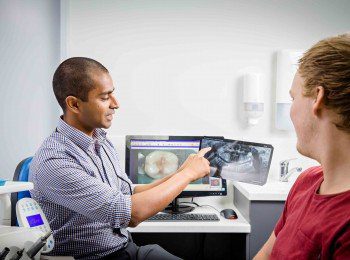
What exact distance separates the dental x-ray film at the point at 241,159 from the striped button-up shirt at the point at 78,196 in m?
0.56

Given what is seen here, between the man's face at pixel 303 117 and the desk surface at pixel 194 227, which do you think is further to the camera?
the desk surface at pixel 194 227

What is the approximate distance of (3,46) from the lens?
89.4 inches

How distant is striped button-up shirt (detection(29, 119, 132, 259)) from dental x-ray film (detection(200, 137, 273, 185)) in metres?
0.56

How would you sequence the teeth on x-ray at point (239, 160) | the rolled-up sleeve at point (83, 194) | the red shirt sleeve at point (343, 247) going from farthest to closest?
the teeth on x-ray at point (239, 160), the rolled-up sleeve at point (83, 194), the red shirt sleeve at point (343, 247)

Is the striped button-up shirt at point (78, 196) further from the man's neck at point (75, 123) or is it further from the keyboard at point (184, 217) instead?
the keyboard at point (184, 217)

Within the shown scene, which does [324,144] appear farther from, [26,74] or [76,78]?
[26,74]

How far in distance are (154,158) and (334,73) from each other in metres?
1.50

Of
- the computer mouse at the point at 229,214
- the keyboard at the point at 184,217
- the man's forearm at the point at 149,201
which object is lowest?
the keyboard at the point at 184,217

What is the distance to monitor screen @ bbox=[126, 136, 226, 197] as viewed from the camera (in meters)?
2.19

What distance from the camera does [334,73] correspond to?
82cm

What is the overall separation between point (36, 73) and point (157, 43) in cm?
85

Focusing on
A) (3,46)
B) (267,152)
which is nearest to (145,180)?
(267,152)

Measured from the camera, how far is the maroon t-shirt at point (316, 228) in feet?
2.58

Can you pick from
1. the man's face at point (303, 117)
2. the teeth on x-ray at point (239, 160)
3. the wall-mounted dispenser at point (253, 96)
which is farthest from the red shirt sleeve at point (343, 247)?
the wall-mounted dispenser at point (253, 96)
